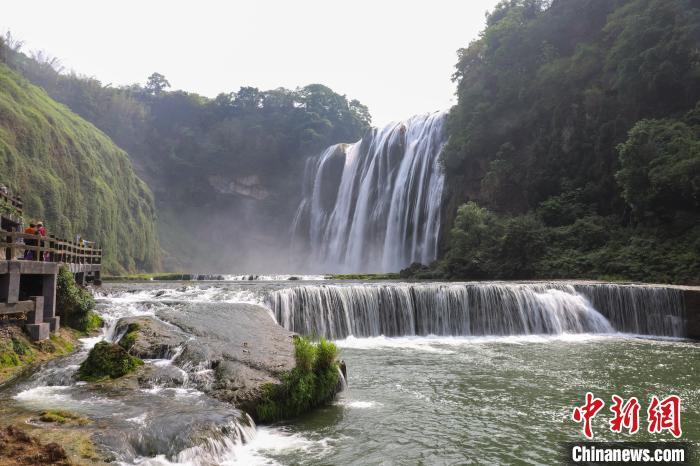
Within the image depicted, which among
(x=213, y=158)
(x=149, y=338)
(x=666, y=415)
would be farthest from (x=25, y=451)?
(x=213, y=158)

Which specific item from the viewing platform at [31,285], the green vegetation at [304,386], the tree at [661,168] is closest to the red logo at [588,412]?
the green vegetation at [304,386]

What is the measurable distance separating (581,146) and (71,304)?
105ft

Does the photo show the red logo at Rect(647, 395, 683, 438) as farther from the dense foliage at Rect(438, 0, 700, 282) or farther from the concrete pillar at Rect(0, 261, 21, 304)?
the dense foliage at Rect(438, 0, 700, 282)

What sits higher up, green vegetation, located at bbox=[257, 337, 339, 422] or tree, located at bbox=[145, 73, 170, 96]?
tree, located at bbox=[145, 73, 170, 96]

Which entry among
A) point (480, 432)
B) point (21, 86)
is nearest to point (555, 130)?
point (480, 432)

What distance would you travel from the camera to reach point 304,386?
8.51 metres

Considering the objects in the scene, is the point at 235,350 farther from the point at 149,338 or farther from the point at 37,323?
the point at 37,323

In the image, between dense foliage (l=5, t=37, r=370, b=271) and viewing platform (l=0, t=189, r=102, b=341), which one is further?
dense foliage (l=5, t=37, r=370, b=271)

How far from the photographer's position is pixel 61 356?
36.3 feet

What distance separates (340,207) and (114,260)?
2404cm

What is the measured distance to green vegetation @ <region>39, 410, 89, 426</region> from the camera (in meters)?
6.40

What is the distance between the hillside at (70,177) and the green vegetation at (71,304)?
85.3ft

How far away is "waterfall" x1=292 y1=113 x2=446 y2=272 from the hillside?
20703 mm

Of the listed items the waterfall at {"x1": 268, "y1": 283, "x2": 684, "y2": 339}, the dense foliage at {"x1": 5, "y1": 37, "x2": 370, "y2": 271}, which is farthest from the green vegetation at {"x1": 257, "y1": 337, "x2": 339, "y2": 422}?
the dense foliage at {"x1": 5, "y1": 37, "x2": 370, "y2": 271}
